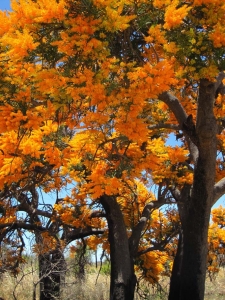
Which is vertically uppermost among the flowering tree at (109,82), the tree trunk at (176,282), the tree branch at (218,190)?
the flowering tree at (109,82)

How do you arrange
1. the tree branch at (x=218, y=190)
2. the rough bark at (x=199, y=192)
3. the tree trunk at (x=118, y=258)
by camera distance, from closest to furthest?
the rough bark at (x=199, y=192) < the tree branch at (x=218, y=190) < the tree trunk at (x=118, y=258)

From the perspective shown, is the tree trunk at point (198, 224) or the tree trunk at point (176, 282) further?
the tree trunk at point (176, 282)

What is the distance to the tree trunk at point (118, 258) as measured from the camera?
12.8 metres

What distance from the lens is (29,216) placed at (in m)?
14.7

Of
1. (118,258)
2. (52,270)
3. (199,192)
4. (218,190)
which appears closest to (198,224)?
(199,192)

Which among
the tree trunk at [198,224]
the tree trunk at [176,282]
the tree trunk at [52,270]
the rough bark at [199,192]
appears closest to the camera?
the rough bark at [199,192]

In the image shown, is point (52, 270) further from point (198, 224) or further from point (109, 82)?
point (109, 82)

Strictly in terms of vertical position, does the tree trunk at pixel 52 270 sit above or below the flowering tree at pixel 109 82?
below

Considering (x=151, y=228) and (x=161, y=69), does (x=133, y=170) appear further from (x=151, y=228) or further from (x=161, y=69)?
(x=151, y=228)

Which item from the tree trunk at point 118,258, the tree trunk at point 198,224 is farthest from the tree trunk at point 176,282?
the tree trunk at point 198,224

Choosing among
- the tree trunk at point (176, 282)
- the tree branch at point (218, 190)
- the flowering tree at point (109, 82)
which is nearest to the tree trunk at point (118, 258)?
the tree trunk at point (176, 282)

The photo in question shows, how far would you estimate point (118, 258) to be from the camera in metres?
13.0

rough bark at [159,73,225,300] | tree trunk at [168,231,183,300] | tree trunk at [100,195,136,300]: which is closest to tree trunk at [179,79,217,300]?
rough bark at [159,73,225,300]

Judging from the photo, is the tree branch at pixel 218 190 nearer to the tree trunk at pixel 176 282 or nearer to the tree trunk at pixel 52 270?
the tree trunk at pixel 52 270
